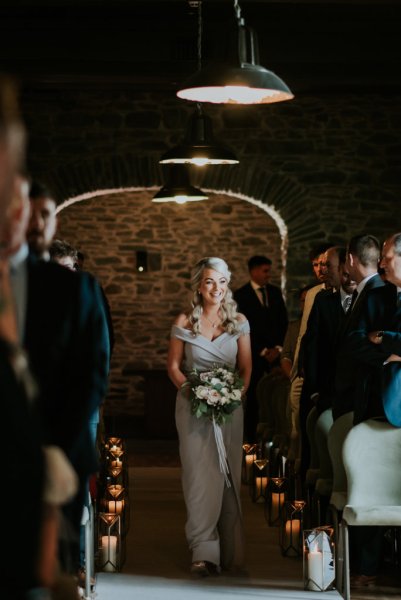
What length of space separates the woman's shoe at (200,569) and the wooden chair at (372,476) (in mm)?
949

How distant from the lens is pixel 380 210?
39.1 ft

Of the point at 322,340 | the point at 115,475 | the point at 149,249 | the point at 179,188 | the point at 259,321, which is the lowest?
the point at 115,475

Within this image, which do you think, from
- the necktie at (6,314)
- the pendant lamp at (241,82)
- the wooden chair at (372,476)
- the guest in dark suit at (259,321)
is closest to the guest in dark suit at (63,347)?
the necktie at (6,314)

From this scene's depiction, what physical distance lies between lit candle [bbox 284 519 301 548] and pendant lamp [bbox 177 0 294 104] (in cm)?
245

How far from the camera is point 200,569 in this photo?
579cm

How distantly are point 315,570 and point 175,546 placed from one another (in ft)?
5.11

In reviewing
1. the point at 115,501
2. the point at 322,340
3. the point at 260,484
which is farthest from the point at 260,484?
the point at 115,501

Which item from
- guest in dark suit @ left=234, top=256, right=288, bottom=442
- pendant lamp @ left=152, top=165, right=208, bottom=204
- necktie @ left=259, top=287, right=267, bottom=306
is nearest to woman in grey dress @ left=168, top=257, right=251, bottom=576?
pendant lamp @ left=152, top=165, right=208, bottom=204

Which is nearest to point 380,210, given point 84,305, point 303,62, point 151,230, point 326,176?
point 326,176

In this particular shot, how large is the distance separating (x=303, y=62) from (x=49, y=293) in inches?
307

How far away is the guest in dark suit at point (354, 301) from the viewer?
223 inches

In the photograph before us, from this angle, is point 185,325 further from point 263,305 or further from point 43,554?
point 263,305

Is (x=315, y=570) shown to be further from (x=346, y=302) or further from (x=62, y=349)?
(x=62, y=349)

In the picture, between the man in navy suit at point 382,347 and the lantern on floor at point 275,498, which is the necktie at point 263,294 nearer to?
the lantern on floor at point 275,498
